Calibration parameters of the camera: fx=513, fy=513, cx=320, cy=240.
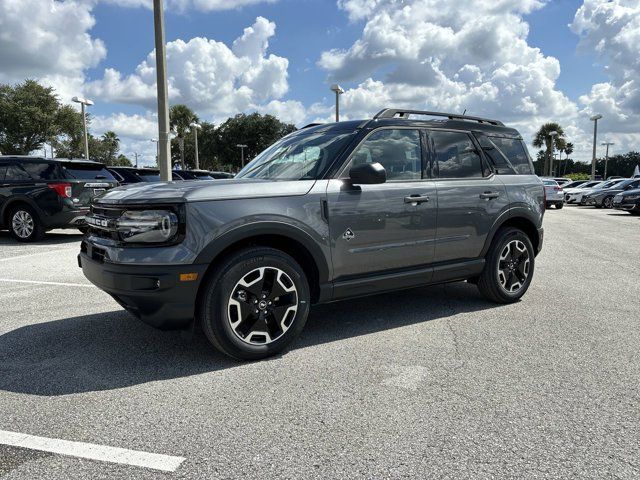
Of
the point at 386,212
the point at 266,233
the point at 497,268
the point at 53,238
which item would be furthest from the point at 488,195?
the point at 53,238

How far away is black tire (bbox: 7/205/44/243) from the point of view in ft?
34.3

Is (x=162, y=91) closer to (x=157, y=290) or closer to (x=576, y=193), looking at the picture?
(x=157, y=290)

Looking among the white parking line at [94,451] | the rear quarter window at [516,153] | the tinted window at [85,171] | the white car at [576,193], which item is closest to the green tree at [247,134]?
the white car at [576,193]

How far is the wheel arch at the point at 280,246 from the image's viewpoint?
347 cm

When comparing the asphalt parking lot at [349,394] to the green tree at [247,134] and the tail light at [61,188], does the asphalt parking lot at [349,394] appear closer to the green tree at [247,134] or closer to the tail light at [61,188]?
the tail light at [61,188]

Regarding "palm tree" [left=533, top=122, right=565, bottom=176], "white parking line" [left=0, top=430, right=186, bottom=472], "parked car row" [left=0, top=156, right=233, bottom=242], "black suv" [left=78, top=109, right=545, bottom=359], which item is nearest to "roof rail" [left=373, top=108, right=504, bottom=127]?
"black suv" [left=78, top=109, right=545, bottom=359]

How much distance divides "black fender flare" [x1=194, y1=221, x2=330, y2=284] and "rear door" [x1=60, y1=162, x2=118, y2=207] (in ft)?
25.3

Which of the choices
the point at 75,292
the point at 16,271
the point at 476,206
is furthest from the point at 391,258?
the point at 16,271

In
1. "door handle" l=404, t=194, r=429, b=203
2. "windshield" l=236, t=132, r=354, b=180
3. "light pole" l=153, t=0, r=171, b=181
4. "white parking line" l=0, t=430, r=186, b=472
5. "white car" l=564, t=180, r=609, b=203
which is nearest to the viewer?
"white parking line" l=0, t=430, r=186, b=472

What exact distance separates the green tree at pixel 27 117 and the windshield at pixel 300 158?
4614cm

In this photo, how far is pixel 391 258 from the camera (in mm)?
4289

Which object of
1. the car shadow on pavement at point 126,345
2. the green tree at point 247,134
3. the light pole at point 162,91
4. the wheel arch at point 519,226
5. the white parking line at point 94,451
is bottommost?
the white parking line at point 94,451

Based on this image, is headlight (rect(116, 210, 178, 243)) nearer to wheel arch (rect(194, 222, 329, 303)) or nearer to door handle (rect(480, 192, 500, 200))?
wheel arch (rect(194, 222, 329, 303))

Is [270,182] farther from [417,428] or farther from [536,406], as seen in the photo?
[536,406]
